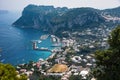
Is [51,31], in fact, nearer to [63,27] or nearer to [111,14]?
[63,27]

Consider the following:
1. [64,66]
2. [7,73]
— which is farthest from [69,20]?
[7,73]

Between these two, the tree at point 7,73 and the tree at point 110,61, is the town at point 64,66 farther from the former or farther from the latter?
the tree at point 7,73

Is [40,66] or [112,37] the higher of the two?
[112,37]

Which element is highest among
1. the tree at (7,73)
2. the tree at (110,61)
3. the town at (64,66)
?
the tree at (7,73)

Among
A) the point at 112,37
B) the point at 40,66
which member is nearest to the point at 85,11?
the point at 40,66

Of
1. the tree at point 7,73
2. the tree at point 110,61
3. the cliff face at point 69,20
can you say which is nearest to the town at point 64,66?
the tree at point 110,61

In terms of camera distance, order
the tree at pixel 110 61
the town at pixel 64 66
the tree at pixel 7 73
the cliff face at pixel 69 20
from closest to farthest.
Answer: the tree at pixel 7 73, the tree at pixel 110 61, the town at pixel 64 66, the cliff face at pixel 69 20

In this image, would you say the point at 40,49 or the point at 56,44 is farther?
the point at 56,44

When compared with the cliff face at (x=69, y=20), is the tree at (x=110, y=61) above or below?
above
